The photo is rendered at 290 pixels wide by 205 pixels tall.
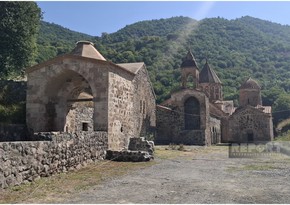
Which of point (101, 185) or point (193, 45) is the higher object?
point (193, 45)

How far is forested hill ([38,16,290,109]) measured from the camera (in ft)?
233

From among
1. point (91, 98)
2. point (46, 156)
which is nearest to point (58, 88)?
point (91, 98)

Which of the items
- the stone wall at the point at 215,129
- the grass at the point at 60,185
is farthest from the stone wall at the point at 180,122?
the grass at the point at 60,185

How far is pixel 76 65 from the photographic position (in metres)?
15.1

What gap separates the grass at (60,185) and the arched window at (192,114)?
23343 millimetres

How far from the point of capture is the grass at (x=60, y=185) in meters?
6.34

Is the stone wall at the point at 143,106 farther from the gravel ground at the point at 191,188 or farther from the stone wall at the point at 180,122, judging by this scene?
the gravel ground at the point at 191,188

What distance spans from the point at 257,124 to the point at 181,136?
1192cm

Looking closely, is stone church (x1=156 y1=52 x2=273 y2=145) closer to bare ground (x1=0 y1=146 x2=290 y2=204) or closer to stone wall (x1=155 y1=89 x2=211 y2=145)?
stone wall (x1=155 y1=89 x2=211 y2=145)

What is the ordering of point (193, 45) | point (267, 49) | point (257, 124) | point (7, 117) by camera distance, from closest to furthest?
point (7, 117) < point (257, 124) < point (193, 45) < point (267, 49)

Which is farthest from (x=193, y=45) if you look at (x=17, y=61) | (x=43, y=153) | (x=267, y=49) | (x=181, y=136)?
(x=43, y=153)

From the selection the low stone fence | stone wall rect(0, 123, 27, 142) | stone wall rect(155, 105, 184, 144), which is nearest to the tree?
stone wall rect(0, 123, 27, 142)

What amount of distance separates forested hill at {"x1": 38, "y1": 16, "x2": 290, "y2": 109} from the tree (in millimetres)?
26941

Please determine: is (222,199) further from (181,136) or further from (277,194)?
(181,136)
